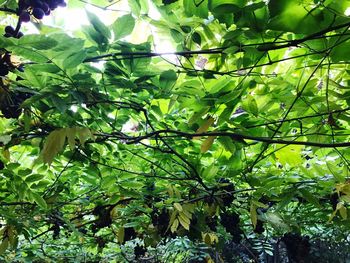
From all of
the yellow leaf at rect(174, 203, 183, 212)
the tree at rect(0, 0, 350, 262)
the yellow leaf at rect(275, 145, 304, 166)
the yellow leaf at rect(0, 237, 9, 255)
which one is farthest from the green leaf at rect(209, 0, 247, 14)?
the yellow leaf at rect(0, 237, 9, 255)

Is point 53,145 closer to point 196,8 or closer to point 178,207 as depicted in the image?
point 196,8

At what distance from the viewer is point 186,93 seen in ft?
2.74

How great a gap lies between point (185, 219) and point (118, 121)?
0.46 m

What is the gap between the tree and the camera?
62cm

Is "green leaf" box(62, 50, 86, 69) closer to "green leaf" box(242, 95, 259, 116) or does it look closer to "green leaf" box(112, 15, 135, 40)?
"green leaf" box(112, 15, 135, 40)

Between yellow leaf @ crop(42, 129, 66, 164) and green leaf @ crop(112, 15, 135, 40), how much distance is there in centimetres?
25

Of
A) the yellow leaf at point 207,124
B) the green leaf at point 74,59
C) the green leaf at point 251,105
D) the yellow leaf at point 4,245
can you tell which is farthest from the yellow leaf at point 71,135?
the yellow leaf at point 4,245

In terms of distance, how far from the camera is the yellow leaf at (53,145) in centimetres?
70

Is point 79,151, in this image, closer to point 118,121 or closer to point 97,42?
point 118,121

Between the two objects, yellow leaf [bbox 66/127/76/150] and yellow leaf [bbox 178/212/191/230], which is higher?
yellow leaf [bbox 66/127/76/150]

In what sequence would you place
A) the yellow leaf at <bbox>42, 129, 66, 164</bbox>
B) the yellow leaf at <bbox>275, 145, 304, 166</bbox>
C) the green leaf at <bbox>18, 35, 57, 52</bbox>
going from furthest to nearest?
the yellow leaf at <bbox>275, 145, 304, 166</bbox> < the yellow leaf at <bbox>42, 129, 66, 164</bbox> < the green leaf at <bbox>18, 35, 57, 52</bbox>

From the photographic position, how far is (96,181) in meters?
1.43

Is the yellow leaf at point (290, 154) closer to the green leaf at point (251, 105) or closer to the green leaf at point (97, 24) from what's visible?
the green leaf at point (251, 105)

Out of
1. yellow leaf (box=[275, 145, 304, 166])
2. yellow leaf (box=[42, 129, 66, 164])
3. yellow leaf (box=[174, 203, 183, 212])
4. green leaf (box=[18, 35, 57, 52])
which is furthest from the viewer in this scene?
yellow leaf (box=[174, 203, 183, 212])
